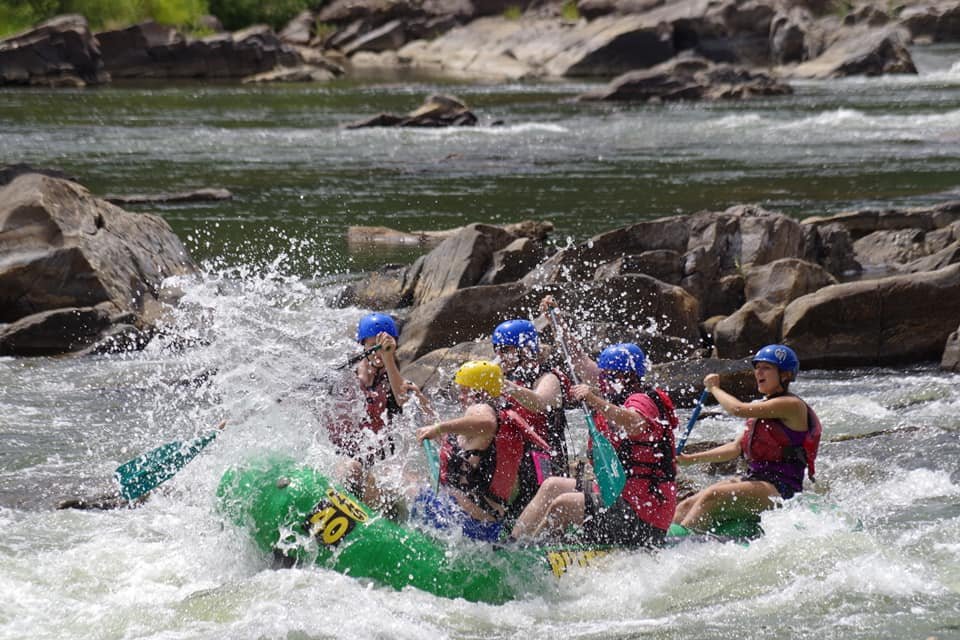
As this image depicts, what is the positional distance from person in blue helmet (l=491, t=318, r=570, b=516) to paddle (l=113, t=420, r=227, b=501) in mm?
2224

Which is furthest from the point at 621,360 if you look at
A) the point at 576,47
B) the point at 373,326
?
the point at 576,47

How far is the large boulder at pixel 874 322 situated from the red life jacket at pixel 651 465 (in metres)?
5.67

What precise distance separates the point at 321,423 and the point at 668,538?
252 centimetres

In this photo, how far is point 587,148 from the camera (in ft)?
92.4

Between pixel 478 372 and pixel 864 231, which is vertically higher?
pixel 478 372

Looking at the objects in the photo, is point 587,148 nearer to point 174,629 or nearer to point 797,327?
point 797,327

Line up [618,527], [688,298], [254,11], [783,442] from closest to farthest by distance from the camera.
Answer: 1. [618,527]
2. [783,442]
3. [688,298]
4. [254,11]

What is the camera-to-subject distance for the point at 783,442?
8641 mm

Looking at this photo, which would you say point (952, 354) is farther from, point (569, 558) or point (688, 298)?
point (569, 558)

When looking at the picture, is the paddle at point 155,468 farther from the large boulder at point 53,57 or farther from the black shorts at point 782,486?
the large boulder at point 53,57

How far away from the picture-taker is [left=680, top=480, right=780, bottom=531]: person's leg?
8.59 metres

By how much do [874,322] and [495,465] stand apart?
6.79 meters

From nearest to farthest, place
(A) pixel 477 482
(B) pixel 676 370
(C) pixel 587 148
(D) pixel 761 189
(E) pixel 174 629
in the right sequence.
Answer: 1. (E) pixel 174 629
2. (A) pixel 477 482
3. (B) pixel 676 370
4. (D) pixel 761 189
5. (C) pixel 587 148

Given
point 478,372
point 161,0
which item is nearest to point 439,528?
point 478,372
